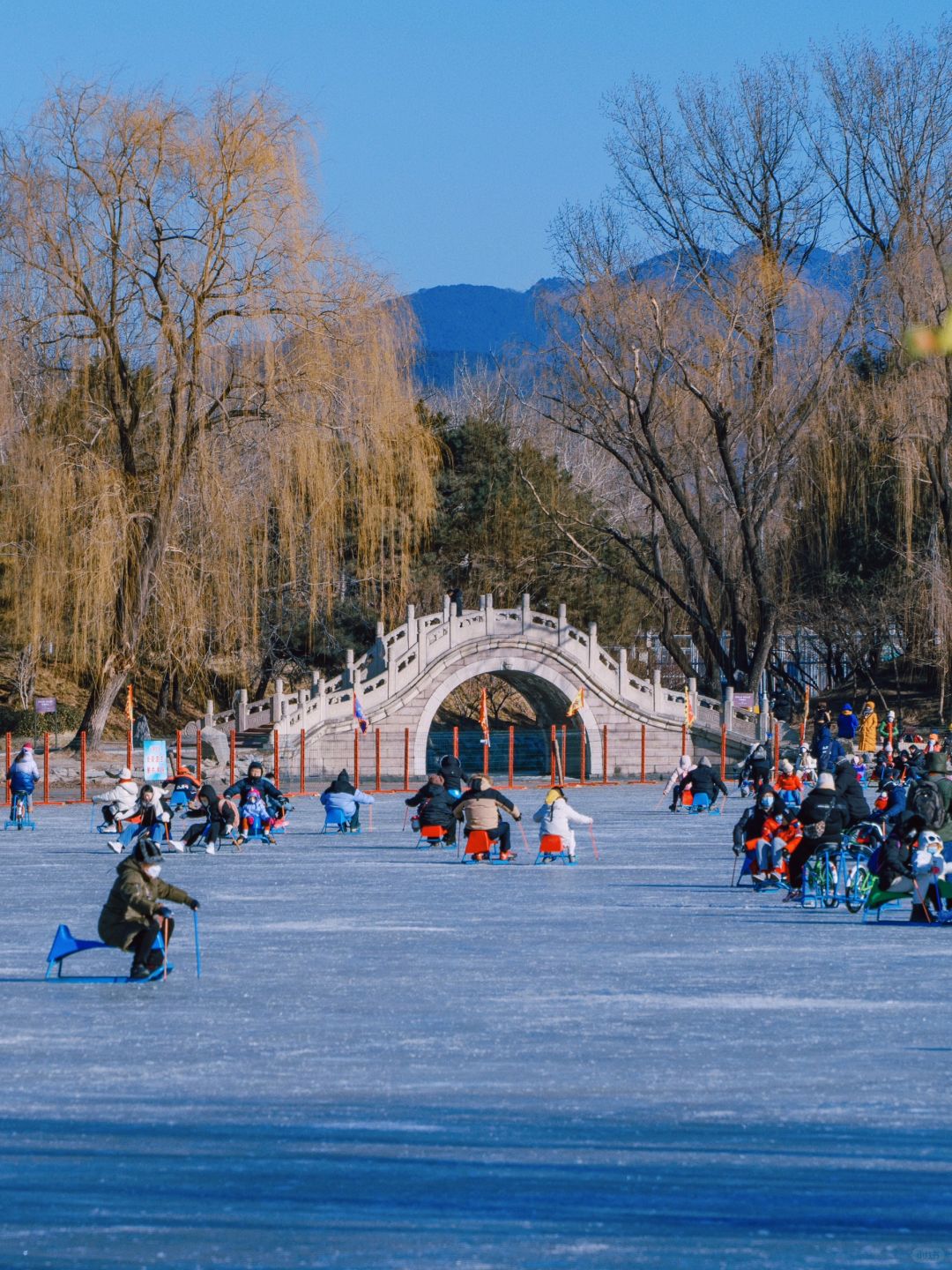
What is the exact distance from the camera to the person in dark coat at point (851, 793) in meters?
20.8

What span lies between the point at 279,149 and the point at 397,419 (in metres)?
7.68

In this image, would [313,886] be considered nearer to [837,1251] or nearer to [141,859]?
[141,859]

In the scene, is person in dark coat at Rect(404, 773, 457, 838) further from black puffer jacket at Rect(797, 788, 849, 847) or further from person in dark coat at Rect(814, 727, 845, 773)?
person in dark coat at Rect(814, 727, 845, 773)

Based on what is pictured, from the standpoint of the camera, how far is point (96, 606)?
1690 inches

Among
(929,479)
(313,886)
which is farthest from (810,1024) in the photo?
(929,479)

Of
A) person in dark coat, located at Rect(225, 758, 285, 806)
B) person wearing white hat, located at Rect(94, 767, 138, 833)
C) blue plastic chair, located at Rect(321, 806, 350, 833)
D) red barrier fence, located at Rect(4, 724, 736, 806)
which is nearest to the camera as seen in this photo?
person wearing white hat, located at Rect(94, 767, 138, 833)

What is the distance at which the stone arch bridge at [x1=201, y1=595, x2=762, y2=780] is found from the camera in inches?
2144

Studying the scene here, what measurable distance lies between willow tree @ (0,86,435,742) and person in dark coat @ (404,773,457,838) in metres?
16.9

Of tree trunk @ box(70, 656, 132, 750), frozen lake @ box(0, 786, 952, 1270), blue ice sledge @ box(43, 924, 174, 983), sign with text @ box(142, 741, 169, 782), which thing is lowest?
frozen lake @ box(0, 786, 952, 1270)

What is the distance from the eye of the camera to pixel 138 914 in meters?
14.3

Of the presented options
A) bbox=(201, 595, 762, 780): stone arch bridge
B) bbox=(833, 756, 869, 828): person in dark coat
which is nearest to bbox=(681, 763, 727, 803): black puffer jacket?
bbox=(833, 756, 869, 828): person in dark coat

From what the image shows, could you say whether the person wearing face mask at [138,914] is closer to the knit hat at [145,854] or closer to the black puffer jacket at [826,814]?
the knit hat at [145,854]

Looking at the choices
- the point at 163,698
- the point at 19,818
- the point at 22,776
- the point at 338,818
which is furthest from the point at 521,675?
the point at 338,818

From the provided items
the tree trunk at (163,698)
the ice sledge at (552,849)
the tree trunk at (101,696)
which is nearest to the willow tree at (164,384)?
the tree trunk at (101,696)
